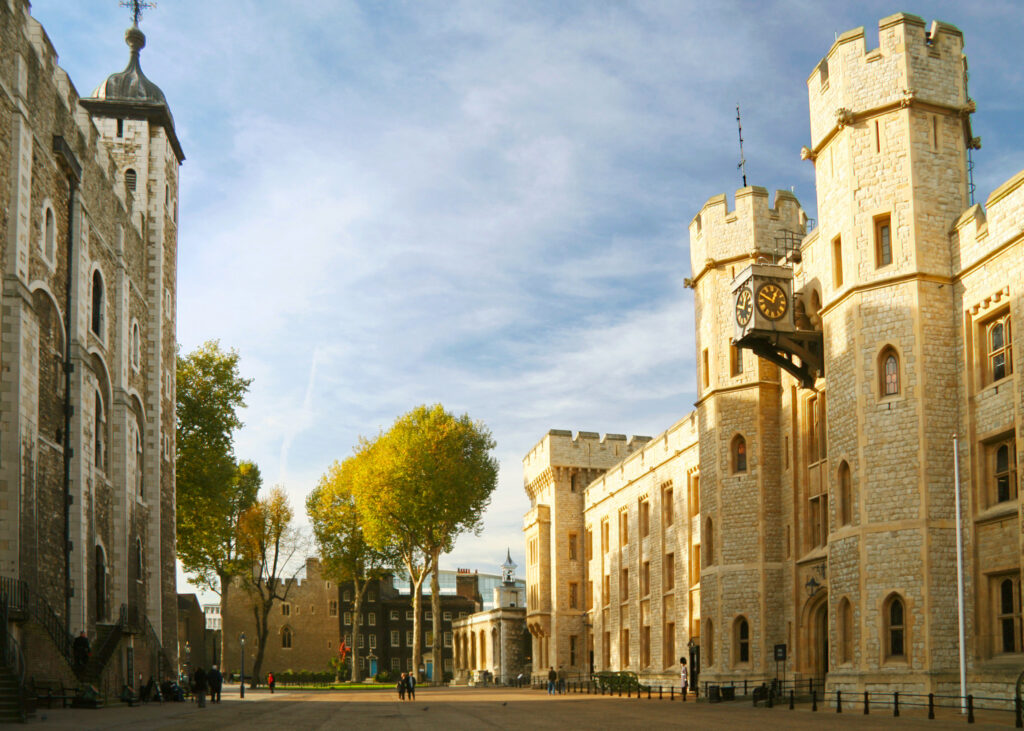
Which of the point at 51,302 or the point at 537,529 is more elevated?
the point at 51,302

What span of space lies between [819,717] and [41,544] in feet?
59.9

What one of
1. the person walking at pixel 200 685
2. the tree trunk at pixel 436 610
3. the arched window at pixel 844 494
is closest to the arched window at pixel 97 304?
the person walking at pixel 200 685

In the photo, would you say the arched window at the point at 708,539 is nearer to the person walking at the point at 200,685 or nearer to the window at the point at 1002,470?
the window at the point at 1002,470

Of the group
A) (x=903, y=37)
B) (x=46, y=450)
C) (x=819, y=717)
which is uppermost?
(x=903, y=37)

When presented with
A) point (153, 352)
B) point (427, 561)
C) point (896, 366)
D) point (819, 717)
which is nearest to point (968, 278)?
point (896, 366)

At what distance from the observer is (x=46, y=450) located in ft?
92.1

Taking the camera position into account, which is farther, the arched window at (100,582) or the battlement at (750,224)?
the battlement at (750,224)

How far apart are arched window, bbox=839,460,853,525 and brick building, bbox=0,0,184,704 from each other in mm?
18766

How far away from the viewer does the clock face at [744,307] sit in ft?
102

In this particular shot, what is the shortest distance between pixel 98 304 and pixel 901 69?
24.5 meters

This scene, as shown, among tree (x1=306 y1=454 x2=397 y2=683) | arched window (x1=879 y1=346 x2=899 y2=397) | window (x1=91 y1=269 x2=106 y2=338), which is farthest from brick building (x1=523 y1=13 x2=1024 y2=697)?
tree (x1=306 y1=454 x2=397 y2=683)

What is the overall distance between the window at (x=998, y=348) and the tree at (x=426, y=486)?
1527 inches

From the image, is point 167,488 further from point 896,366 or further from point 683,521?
point 896,366

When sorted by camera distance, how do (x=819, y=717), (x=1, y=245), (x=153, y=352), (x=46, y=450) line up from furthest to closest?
(x=153, y=352) < (x=46, y=450) < (x=1, y=245) < (x=819, y=717)
